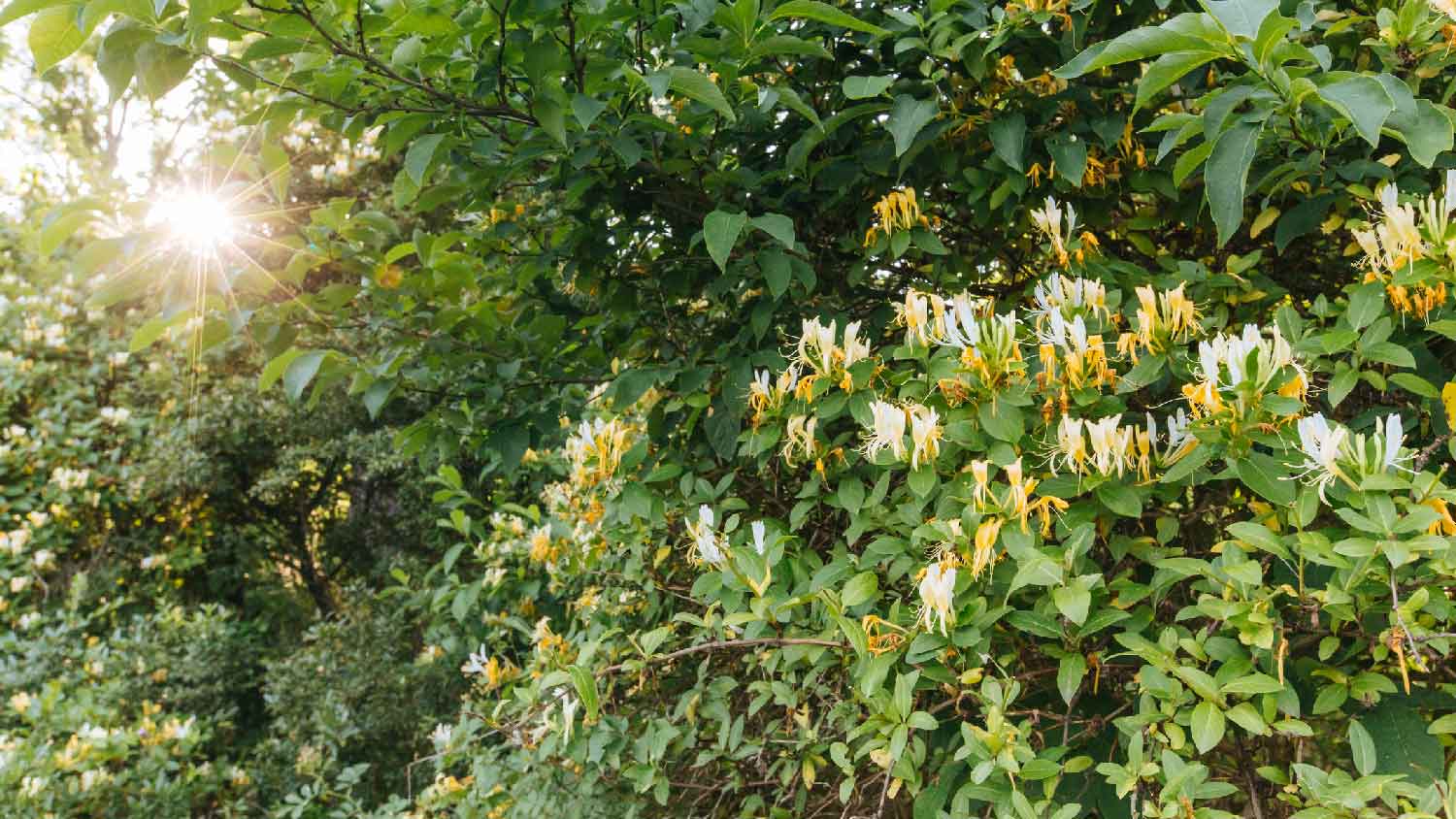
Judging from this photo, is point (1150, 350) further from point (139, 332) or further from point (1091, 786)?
point (139, 332)

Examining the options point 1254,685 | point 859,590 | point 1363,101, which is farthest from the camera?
point 859,590

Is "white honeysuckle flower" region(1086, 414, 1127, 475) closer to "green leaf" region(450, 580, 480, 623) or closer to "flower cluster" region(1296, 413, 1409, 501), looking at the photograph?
"flower cluster" region(1296, 413, 1409, 501)

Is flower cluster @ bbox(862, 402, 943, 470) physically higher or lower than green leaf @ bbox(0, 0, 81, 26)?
lower

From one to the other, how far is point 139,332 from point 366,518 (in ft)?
15.1

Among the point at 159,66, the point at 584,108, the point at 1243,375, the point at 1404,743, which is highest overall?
the point at 159,66

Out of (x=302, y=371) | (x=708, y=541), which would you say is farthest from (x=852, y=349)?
(x=302, y=371)

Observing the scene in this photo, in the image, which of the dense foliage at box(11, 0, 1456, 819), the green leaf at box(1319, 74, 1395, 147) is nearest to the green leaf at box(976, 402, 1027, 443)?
the dense foliage at box(11, 0, 1456, 819)

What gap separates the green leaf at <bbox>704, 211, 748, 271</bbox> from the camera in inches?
46.7

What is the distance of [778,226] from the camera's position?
4.22ft

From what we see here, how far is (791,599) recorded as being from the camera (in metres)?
1.13

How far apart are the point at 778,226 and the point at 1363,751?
922mm

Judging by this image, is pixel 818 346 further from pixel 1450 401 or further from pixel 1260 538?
pixel 1450 401

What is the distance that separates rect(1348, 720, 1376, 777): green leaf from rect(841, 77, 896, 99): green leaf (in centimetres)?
93

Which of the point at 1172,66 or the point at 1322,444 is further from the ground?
the point at 1172,66
